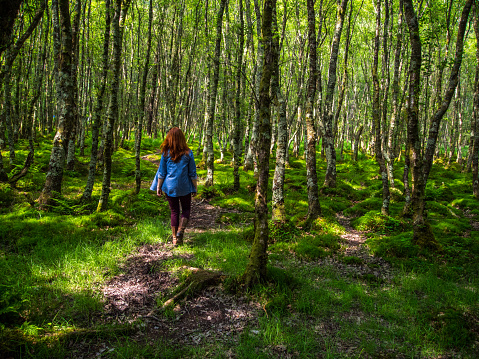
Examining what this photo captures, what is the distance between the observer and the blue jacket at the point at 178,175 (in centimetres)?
611

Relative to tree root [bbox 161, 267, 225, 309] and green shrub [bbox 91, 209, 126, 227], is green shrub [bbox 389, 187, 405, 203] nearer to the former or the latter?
tree root [bbox 161, 267, 225, 309]

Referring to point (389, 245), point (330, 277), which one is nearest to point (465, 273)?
point (389, 245)

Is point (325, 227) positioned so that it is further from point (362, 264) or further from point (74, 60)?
point (74, 60)

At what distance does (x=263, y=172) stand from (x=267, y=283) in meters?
1.74

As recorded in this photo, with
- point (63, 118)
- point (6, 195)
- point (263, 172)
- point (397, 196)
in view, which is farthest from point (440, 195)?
point (6, 195)

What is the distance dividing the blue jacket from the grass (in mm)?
1246

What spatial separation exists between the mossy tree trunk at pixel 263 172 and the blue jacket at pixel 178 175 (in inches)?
78.9

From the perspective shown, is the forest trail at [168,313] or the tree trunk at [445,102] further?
the tree trunk at [445,102]

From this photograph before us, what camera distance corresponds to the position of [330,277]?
544 centimetres

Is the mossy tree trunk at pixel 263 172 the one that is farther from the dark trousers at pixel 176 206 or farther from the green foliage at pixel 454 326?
the green foliage at pixel 454 326

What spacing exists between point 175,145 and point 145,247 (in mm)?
2269

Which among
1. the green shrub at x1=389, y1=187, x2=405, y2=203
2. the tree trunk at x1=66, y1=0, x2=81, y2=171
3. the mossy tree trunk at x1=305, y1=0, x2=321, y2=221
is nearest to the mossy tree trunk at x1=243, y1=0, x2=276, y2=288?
the mossy tree trunk at x1=305, y1=0, x2=321, y2=221

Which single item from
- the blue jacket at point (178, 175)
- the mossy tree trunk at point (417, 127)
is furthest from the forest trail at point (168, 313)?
the mossy tree trunk at point (417, 127)

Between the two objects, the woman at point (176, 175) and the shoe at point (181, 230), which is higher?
the woman at point (176, 175)
